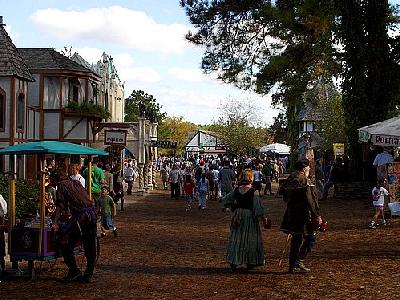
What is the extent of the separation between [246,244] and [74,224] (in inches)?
102

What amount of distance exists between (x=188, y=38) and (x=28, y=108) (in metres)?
8.43

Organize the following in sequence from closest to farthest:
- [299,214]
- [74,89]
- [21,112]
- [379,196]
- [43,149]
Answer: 1. [299,214]
2. [43,149]
3. [379,196]
4. [21,112]
5. [74,89]

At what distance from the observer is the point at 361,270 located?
10758 millimetres

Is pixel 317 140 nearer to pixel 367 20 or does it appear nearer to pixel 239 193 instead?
pixel 367 20

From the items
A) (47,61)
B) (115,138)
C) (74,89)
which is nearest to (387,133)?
(115,138)

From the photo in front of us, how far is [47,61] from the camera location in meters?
33.7

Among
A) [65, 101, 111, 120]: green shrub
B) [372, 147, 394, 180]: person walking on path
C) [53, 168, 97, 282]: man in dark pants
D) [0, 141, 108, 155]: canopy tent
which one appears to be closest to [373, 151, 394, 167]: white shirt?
[372, 147, 394, 180]: person walking on path

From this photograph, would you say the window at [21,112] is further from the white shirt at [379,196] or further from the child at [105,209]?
the white shirt at [379,196]

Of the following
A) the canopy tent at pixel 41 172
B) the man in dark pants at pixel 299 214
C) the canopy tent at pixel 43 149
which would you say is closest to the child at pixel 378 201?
the man in dark pants at pixel 299 214

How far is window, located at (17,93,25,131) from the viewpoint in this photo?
29.9 m

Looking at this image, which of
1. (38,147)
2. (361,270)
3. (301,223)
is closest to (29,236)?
(38,147)

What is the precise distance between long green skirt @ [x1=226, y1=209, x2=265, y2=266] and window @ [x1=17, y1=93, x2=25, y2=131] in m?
20.8

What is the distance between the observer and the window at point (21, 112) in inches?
1178

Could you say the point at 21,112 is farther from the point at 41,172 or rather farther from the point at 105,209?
the point at 41,172
